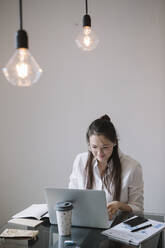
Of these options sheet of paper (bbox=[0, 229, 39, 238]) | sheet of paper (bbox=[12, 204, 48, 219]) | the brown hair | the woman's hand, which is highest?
the brown hair

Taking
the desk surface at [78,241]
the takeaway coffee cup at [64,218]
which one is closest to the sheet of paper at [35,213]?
the desk surface at [78,241]

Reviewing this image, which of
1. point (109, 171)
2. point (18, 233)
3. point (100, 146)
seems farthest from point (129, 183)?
point (18, 233)

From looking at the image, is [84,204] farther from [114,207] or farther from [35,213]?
[35,213]

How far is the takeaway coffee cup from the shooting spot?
156 cm

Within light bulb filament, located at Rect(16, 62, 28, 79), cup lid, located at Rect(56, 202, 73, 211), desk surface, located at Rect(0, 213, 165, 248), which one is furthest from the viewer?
cup lid, located at Rect(56, 202, 73, 211)

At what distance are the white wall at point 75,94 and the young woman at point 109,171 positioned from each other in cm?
76

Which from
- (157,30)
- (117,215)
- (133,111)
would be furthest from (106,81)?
(117,215)

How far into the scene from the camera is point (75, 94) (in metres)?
2.99

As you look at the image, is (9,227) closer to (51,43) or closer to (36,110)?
(36,110)

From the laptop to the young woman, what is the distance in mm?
361

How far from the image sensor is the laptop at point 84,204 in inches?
63.6

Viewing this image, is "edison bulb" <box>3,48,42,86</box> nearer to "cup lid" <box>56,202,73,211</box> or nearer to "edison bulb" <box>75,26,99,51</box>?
"edison bulb" <box>75,26,99,51</box>

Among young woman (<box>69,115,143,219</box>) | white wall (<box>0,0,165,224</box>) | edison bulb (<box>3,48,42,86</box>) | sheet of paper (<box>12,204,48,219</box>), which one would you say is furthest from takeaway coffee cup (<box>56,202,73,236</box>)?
white wall (<box>0,0,165,224</box>)

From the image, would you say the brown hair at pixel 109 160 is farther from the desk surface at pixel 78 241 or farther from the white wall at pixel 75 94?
the white wall at pixel 75 94
